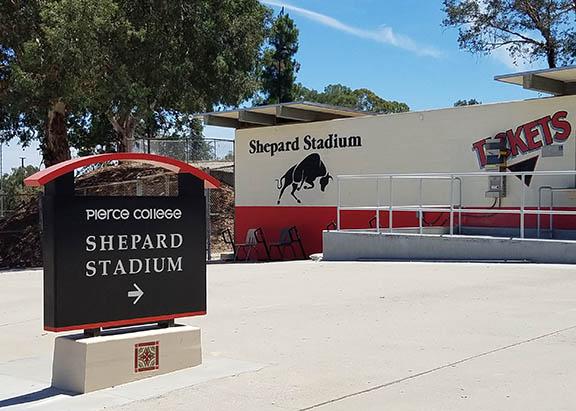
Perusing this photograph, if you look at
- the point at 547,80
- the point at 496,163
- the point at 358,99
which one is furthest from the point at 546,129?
the point at 358,99

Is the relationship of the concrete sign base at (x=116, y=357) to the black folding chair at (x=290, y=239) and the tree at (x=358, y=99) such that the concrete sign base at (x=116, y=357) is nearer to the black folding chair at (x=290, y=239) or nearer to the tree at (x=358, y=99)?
the black folding chair at (x=290, y=239)

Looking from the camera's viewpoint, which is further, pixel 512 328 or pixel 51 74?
pixel 51 74

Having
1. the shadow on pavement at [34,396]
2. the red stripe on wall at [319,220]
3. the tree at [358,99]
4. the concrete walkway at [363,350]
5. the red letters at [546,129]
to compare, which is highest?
the tree at [358,99]

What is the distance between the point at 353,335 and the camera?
30.6ft

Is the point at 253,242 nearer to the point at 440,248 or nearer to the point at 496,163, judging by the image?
the point at 496,163

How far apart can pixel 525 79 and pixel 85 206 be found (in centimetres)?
1483

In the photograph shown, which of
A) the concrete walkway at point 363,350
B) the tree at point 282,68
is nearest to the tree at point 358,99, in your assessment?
the tree at point 282,68

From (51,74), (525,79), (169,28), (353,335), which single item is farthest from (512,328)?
(169,28)

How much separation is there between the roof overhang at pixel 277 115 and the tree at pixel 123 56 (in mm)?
2561

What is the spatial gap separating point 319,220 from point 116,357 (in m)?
18.9

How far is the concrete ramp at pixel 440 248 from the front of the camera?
1594 cm

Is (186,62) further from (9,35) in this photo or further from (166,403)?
(166,403)

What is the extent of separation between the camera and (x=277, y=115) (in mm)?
26188

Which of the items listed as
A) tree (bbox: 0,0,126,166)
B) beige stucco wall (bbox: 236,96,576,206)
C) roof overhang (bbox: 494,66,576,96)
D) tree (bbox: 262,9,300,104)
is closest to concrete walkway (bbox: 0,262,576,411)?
roof overhang (bbox: 494,66,576,96)
